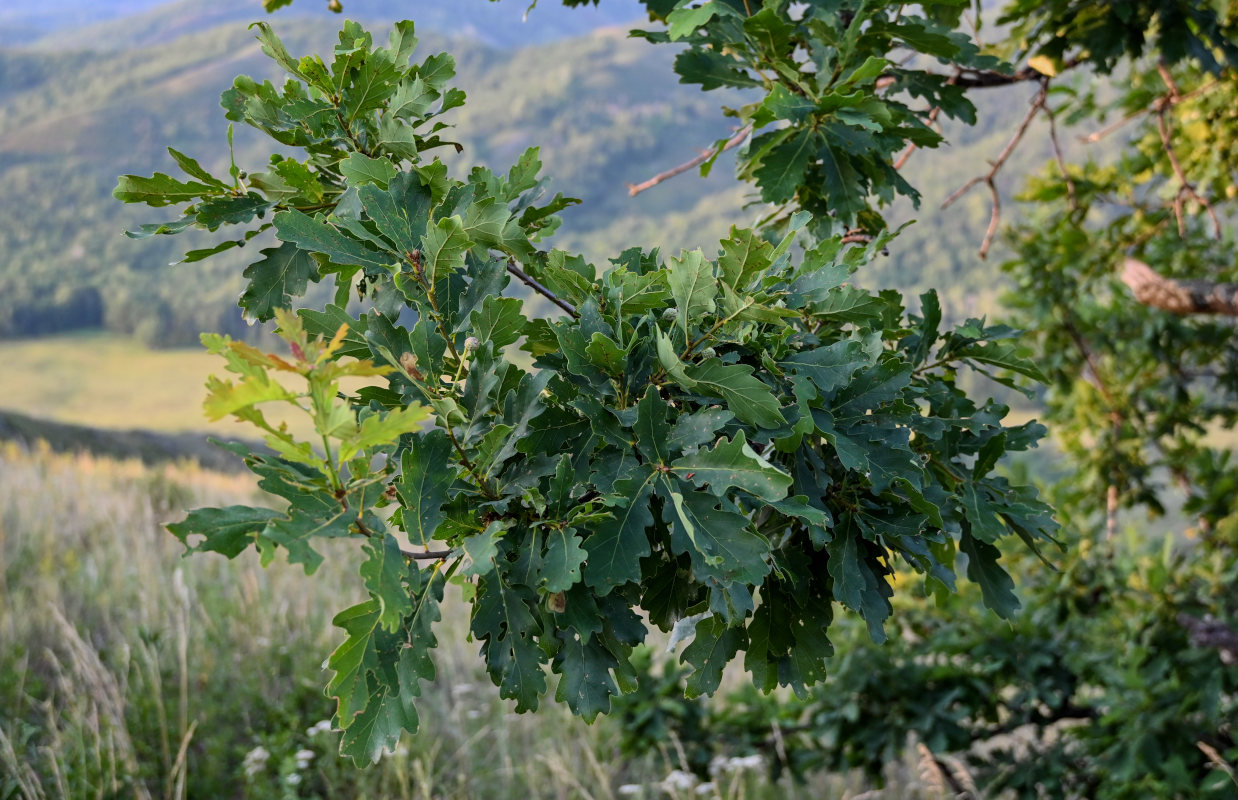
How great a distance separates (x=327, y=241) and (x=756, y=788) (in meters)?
2.90

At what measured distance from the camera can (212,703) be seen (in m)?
3.19

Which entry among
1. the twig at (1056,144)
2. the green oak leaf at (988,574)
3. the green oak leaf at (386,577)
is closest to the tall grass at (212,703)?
the green oak leaf at (988,574)

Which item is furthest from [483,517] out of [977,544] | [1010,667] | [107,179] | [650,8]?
[107,179]

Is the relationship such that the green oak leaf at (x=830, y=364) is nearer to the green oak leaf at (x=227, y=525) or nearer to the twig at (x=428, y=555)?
the twig at (x=428, y=555)

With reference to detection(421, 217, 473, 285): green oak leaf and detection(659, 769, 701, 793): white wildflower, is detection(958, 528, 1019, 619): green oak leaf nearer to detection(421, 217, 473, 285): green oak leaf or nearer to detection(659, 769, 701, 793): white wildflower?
detection(421, 217, 473, 285): green oak leaf

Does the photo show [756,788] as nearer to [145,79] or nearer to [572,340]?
[572,340]

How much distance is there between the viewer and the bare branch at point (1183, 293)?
2.55m

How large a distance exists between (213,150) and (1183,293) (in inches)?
2927

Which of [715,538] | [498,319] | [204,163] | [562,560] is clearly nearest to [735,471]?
[715,538]

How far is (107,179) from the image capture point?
64938 millimetres

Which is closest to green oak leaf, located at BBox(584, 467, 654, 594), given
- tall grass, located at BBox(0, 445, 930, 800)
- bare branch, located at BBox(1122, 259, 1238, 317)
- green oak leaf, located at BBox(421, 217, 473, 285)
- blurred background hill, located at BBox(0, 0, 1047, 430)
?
green oak leaf, located at BBox(421, 217, 473, 285)

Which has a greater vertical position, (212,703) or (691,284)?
(691,284)

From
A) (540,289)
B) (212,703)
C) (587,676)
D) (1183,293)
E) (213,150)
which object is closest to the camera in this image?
(587,676)

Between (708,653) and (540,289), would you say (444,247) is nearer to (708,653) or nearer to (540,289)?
(540,289)
